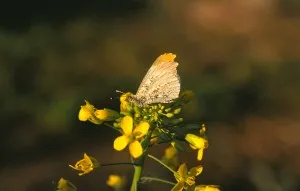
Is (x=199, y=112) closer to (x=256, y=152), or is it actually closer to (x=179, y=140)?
(x=256, y=152)

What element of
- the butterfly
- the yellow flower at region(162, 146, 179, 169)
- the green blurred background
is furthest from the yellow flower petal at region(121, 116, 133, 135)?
the green blurred background

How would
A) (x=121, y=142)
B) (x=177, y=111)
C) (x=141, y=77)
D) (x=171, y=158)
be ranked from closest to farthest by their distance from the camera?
(x=121, y=142)
(x=177, y=111)
(x=171, y=158)
(x=141, y=77)

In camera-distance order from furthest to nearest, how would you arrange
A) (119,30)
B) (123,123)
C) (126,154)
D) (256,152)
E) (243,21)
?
(243,21) → (119,30) → (256,152) → (126,154) → (123,123)

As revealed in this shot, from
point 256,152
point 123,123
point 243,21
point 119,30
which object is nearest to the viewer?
point 123,123

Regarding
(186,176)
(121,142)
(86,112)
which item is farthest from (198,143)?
(86,112)

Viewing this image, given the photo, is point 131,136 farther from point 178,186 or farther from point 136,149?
point 178,186

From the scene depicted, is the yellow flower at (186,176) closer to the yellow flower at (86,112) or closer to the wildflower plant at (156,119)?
the wildflower plant at (156,119)

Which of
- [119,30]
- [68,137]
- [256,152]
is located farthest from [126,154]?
[119,30]
